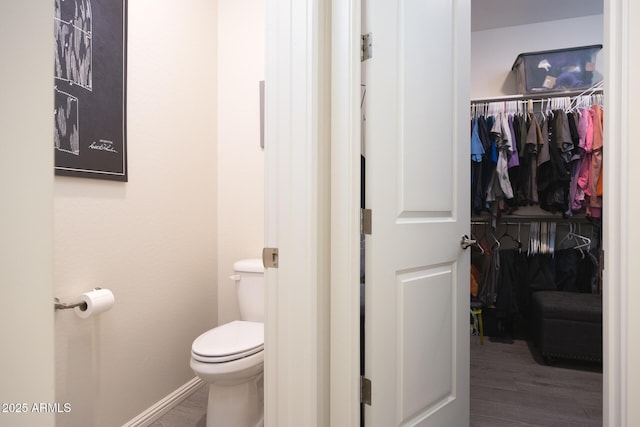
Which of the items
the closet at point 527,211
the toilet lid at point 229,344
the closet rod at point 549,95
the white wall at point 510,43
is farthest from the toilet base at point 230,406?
the white wall at point 510,43

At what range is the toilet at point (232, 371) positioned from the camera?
154 cm

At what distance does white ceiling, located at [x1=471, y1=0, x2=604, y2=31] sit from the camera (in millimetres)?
3062

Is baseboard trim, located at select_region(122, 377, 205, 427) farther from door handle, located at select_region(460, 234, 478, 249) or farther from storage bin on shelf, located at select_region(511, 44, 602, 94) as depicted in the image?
storage bin on shelf, located at select_region(511, 44, 602, 94)

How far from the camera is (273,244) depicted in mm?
1198

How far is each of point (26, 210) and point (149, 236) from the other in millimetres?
1678

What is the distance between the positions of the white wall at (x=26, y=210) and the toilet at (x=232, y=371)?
130 centimetres

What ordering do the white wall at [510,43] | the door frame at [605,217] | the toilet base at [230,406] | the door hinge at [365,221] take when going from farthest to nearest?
the white wall at [510,43] < the toilet base at [230,406] < the door hinge at [365,221] < the door frame at [605,217]

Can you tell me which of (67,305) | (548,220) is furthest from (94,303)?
(548,220)

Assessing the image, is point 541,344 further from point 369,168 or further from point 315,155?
point 315,155

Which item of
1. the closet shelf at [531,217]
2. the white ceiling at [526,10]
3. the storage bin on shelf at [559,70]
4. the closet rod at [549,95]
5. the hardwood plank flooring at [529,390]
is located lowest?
the hardwood plank flooring at [529,390]

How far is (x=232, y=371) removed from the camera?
1.54 meters

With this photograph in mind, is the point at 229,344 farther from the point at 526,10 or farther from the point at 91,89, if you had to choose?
the point at 526,10

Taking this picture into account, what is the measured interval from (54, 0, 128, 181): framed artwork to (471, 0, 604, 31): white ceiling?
2.98 meters

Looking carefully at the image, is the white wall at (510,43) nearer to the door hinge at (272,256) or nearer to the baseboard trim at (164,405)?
the door hinge at (272,256)
